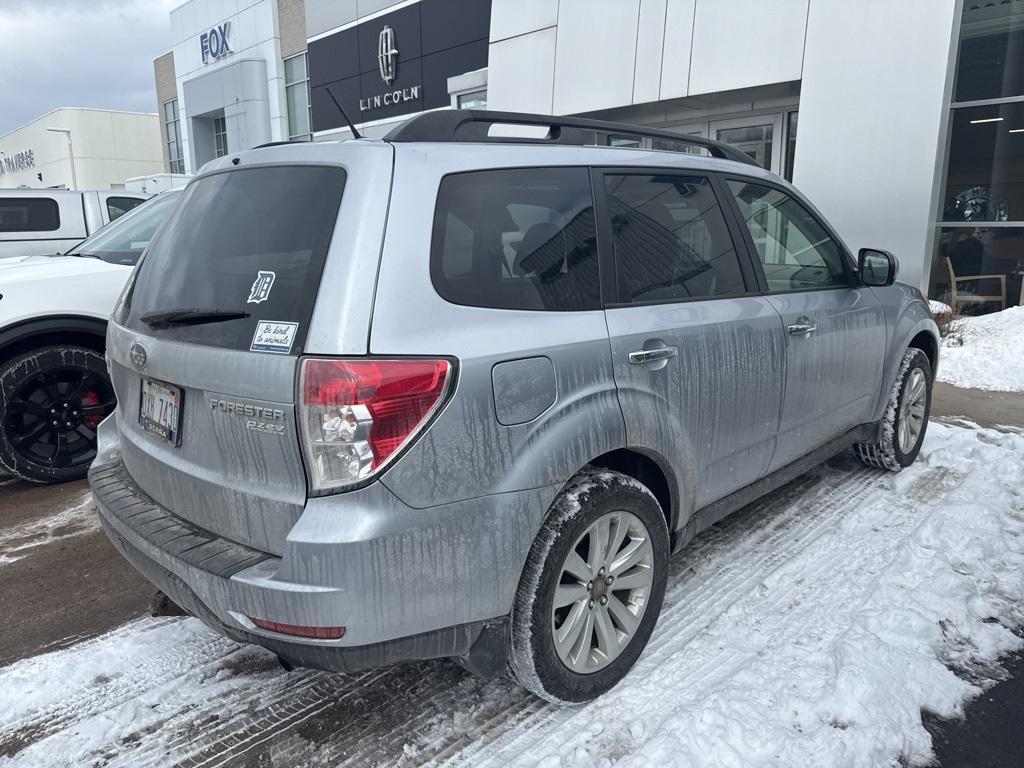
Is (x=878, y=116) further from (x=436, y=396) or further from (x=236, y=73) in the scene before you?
(x=236, y=73)

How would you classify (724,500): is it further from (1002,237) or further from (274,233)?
(1002,237)

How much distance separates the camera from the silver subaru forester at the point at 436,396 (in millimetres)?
1961

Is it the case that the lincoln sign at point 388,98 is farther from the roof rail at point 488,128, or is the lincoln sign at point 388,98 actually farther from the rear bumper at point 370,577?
the rear bumper at point 370,577

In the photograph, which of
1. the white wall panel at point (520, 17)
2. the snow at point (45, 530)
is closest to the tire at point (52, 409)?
the snow at point (45, 530)

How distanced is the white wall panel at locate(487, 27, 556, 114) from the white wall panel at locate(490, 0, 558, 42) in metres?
0.11

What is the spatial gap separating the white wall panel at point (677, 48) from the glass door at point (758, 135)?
1.10m

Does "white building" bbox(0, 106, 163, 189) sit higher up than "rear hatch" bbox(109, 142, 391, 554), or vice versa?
"white building" bbox(0, 106, 163, 189)

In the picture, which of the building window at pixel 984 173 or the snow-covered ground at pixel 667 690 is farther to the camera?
the building window at pixel 984 173

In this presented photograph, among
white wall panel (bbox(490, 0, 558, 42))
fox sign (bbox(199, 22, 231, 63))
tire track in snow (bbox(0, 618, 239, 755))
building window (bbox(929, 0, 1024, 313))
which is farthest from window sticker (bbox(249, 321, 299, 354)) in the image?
fox sign (bbox(199, 22, 231, 63))

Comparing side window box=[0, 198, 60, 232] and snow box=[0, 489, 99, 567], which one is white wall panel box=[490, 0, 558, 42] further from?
snow box=[0, 489, 99, 567]

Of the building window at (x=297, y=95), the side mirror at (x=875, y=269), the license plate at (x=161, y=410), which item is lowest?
the license plate at (x=161, y=410)

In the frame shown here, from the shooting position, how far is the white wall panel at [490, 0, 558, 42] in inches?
480

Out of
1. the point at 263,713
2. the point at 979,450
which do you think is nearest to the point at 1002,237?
the point at 979,450

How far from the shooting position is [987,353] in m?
7.85
